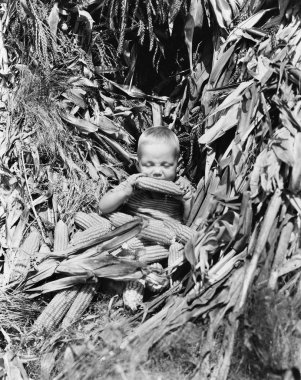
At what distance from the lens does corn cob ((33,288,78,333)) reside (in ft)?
10.4

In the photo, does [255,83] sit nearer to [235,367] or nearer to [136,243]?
[136,243]

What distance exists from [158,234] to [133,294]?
1.13 ft

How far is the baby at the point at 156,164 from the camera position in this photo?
3.49 meters

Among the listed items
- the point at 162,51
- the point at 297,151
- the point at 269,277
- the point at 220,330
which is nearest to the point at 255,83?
the point at 297,151

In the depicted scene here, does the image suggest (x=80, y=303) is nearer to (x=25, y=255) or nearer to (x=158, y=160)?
(x=25, y=255)

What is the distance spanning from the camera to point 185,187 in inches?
140

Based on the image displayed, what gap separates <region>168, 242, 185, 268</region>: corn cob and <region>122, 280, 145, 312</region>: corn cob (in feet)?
0.54

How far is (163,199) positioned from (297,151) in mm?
814

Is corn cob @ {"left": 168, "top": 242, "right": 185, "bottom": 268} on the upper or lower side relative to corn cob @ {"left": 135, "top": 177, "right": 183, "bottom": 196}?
lower

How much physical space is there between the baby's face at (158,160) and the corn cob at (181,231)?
0.27 metres

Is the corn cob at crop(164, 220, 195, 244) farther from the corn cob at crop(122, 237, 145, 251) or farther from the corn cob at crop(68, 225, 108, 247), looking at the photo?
the corn cob at crop(68, 225, 108, 247)

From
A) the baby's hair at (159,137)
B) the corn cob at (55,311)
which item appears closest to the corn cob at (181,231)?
the baby's hair at (159,137)

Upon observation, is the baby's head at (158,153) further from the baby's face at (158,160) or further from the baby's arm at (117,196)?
the baby's arm at (117,196)

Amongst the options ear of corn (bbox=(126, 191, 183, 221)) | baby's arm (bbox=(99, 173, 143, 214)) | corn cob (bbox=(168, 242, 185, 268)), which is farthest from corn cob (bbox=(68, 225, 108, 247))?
corn cob (bbox=(168, 242, 185, 268))
